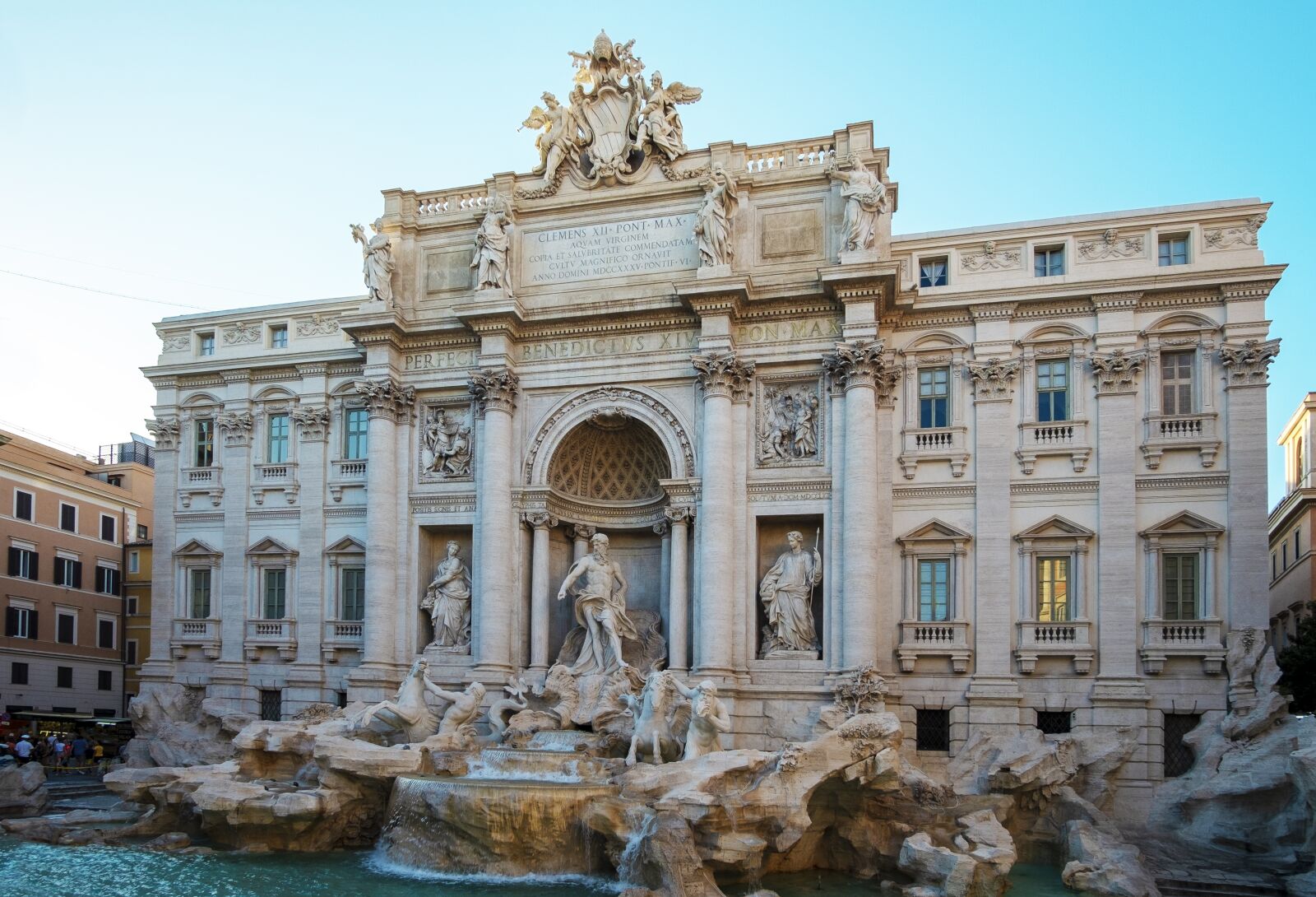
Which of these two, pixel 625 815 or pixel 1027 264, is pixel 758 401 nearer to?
pixel 1027 264

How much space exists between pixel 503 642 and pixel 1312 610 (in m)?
21.6

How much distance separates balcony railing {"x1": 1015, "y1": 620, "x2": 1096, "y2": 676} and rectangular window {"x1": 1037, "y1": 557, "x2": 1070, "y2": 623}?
0.26m

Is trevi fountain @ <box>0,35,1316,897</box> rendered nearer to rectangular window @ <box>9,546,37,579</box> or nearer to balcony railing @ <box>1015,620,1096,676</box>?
balcony railing @ <box>1015,620,1096,676</box>

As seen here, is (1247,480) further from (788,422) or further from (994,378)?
(788,422)

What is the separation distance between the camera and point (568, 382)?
1043 inches

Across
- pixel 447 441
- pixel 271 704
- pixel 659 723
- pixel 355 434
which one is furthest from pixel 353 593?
pixel 659 723

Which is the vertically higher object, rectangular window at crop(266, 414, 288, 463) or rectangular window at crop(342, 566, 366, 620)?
rectangular window at crop(266, 414, 288, 463)

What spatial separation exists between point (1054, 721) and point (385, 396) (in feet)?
55.0

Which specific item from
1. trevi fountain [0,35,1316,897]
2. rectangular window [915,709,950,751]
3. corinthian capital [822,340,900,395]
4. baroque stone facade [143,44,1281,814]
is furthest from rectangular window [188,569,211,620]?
rectangular window [915,709,950,751]

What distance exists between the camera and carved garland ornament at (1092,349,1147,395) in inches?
941

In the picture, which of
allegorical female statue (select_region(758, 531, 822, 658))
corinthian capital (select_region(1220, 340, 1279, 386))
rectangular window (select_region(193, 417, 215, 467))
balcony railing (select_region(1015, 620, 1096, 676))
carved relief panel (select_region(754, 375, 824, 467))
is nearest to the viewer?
corinthian capital (select_region(1220, 340, 1279, 386))

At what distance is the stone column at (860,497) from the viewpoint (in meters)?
23.5

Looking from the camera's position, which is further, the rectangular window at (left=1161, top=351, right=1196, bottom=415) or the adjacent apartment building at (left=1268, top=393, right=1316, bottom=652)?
the adjacent apartment building at (left=1268, top=393, right=1316, bottom=652)

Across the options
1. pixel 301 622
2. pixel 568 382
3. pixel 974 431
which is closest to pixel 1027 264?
pixel 974 431
